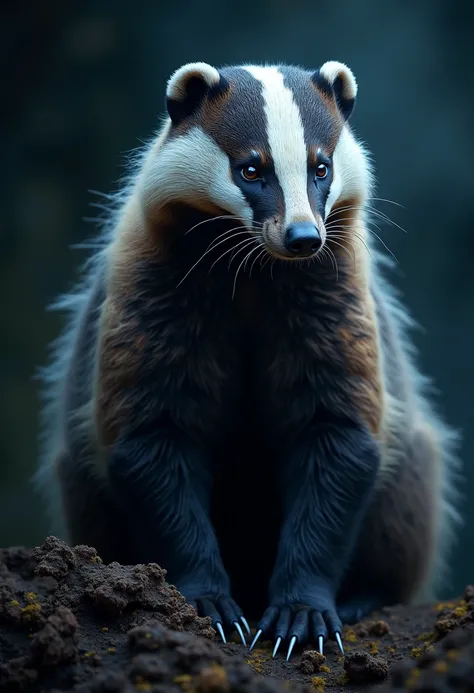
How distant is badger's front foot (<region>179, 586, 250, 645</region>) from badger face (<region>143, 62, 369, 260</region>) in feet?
4.19

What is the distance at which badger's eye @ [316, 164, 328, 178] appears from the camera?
381cm

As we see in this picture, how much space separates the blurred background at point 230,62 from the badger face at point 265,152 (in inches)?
193

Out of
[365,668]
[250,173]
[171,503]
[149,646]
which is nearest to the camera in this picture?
[149,646]

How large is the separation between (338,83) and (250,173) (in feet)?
2.39

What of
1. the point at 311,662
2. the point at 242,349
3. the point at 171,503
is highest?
the point at 242,349

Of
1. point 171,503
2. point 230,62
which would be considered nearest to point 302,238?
point 171,503

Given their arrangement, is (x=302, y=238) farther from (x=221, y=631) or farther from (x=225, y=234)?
(x=221, y=631)

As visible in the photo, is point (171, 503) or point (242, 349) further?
point (242, 349)

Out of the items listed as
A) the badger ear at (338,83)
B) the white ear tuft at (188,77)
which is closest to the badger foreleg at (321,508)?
the badger ear at (338,83)

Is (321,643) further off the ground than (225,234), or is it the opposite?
(225,234)

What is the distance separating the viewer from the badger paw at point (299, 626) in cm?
370

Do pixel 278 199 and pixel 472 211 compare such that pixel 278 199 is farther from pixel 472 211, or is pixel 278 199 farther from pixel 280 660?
pixel 472 211

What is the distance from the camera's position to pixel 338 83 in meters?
4.21

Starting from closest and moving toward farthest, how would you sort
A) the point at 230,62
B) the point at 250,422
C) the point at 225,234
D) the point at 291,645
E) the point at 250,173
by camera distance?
the point at 291,645
the point at 250,173
the point at 225,234
the point at 250,422
the point at 230,62
